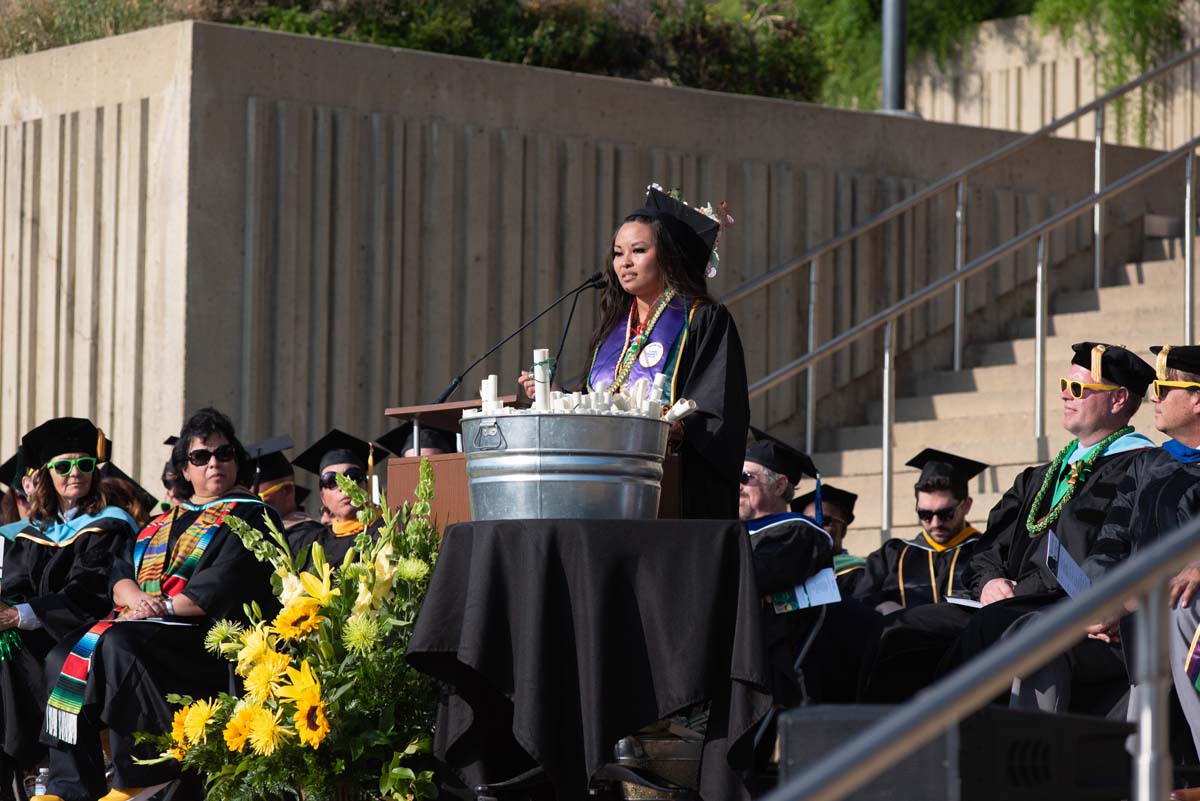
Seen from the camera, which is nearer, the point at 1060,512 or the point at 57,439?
the point at 1060,512

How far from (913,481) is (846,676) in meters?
2.64

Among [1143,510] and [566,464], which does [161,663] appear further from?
[1143,510]

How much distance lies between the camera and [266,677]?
5035 mm

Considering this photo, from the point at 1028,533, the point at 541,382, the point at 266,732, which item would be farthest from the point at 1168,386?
the point at 266,732

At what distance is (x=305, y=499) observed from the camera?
930cm

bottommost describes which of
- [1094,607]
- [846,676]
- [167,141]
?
[846,676]

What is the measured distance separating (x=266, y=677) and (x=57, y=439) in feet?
8.07

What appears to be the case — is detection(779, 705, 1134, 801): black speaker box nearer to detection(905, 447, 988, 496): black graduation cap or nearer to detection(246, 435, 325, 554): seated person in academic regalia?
detection(905, 447, 988, 496): black graduation cap

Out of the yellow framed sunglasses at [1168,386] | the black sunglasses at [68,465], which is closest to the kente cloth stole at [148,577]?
the black sunglasses at [68,465]

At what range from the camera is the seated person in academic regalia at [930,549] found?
7.43 m

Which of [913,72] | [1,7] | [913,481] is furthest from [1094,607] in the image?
[913,72]

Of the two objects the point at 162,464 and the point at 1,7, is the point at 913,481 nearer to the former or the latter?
the point at 162,464

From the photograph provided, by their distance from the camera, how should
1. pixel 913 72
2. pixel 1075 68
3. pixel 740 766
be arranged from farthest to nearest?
1. pixel 913 72
2. pixel 1075 68
3. pixel 740 766

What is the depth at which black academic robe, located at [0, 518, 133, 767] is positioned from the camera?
22.2ft
